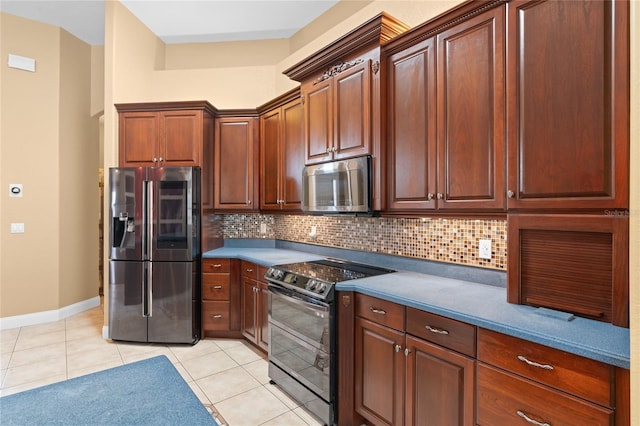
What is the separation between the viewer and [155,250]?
341cm

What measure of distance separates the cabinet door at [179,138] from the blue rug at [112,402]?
2070 millimetres

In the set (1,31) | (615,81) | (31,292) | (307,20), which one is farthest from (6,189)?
(615,81)

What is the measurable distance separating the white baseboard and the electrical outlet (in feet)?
16.2

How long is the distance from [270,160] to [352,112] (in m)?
1.45

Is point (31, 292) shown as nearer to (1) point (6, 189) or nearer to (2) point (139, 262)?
(1) point (6, 189)

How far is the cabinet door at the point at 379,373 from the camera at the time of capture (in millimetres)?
1827

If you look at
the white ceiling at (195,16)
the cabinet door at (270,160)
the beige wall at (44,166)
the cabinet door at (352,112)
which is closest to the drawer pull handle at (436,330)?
the cabinet door at (352,112)

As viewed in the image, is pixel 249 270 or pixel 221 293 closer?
pixel 249 270

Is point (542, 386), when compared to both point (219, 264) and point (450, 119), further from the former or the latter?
point (219, 264)

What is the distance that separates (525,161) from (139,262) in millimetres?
3449

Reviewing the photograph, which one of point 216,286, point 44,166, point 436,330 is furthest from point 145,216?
point 436,330

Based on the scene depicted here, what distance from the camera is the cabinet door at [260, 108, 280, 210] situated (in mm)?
3604

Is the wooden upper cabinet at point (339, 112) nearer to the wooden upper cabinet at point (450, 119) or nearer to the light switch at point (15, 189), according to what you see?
the wooden upper cabinet at point (450, 119)
